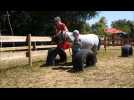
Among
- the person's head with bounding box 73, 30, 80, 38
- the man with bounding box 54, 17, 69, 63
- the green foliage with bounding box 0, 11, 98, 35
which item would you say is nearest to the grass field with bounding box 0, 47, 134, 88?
the person's head with bounding box 73, 30, 80, 38

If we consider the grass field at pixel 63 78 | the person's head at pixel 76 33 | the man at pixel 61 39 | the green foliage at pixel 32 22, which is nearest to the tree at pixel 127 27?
the green foliage at pixel 32 22

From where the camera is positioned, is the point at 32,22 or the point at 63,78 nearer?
the point at 63,78

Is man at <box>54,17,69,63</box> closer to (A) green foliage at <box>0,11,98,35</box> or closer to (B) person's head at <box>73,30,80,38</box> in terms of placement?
(B) person's head at <box>73,30,80,38</box>

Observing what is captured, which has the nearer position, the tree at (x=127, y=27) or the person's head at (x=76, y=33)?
the person's head at (x=76, y=33)

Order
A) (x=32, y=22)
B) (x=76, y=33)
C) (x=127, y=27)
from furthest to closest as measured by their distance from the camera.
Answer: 1. (x=127, y=27)
2. (x=32, y=22)
3. (x=76, y=33)

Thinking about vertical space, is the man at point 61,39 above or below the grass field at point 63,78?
above

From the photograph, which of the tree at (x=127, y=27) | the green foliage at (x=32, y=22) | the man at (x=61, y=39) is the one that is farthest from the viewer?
the tree at (x=127, y=27)

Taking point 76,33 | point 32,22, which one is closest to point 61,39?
point 76,33

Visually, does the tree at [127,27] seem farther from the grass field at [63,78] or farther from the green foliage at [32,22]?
the grass field at [63,78]

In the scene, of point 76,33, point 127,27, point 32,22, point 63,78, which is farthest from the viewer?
point 127,27

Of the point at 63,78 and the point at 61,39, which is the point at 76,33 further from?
the point at 63,78
